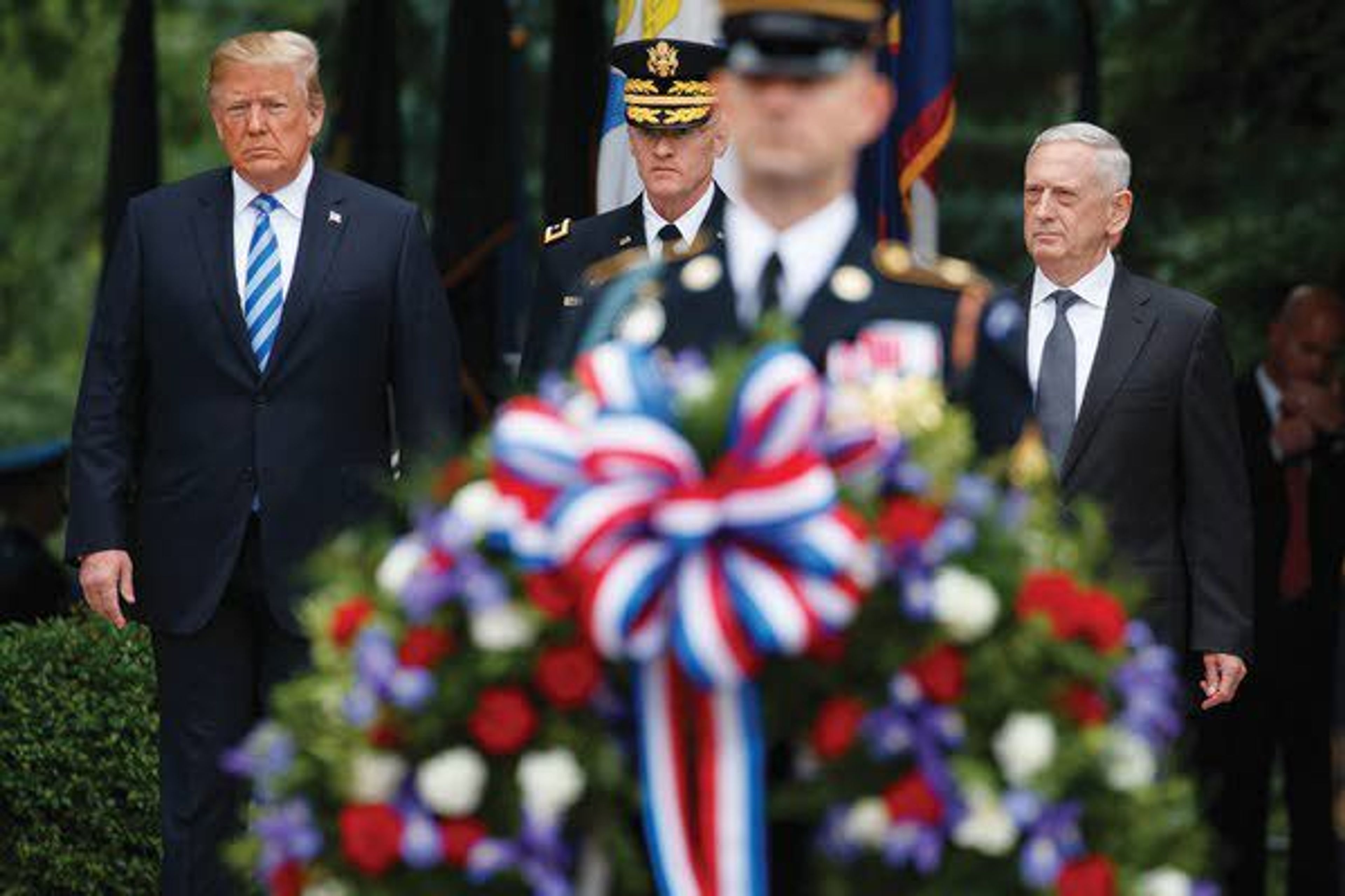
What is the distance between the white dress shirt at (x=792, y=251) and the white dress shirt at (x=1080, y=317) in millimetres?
3051

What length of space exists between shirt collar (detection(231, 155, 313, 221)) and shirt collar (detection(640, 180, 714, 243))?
3.09 ft

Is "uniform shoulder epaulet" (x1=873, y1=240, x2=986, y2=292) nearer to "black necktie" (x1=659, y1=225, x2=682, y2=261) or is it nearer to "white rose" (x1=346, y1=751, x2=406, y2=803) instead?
"white rose" (x1=346, y1=751, x2=406, y2=803)

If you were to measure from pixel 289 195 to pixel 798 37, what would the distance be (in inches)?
120

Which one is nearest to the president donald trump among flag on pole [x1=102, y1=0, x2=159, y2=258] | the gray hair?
the gray hair

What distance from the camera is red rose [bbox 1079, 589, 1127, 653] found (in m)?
4.40

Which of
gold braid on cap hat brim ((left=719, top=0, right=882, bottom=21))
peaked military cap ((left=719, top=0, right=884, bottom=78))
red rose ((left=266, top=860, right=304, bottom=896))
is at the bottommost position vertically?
red rose ((left=266, top=860, right=304, bottom=896))

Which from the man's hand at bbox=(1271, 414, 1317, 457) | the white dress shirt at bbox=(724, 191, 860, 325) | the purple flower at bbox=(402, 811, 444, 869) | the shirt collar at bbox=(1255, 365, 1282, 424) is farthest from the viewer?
the shirt collar at bbox=(1255, 365, 1282, 424)

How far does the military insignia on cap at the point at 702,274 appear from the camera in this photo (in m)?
5.16

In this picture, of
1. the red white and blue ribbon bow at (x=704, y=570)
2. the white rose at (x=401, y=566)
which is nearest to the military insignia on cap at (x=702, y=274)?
the red white and blue ribbon bow at (x=704, y=570)

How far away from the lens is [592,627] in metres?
4.28

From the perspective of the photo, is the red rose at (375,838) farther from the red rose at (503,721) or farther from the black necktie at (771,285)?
the black necktie at (771,285)

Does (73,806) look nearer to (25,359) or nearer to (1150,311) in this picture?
(1150,311)

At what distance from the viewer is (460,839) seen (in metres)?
4.34

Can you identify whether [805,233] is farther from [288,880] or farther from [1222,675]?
[1222,675]
